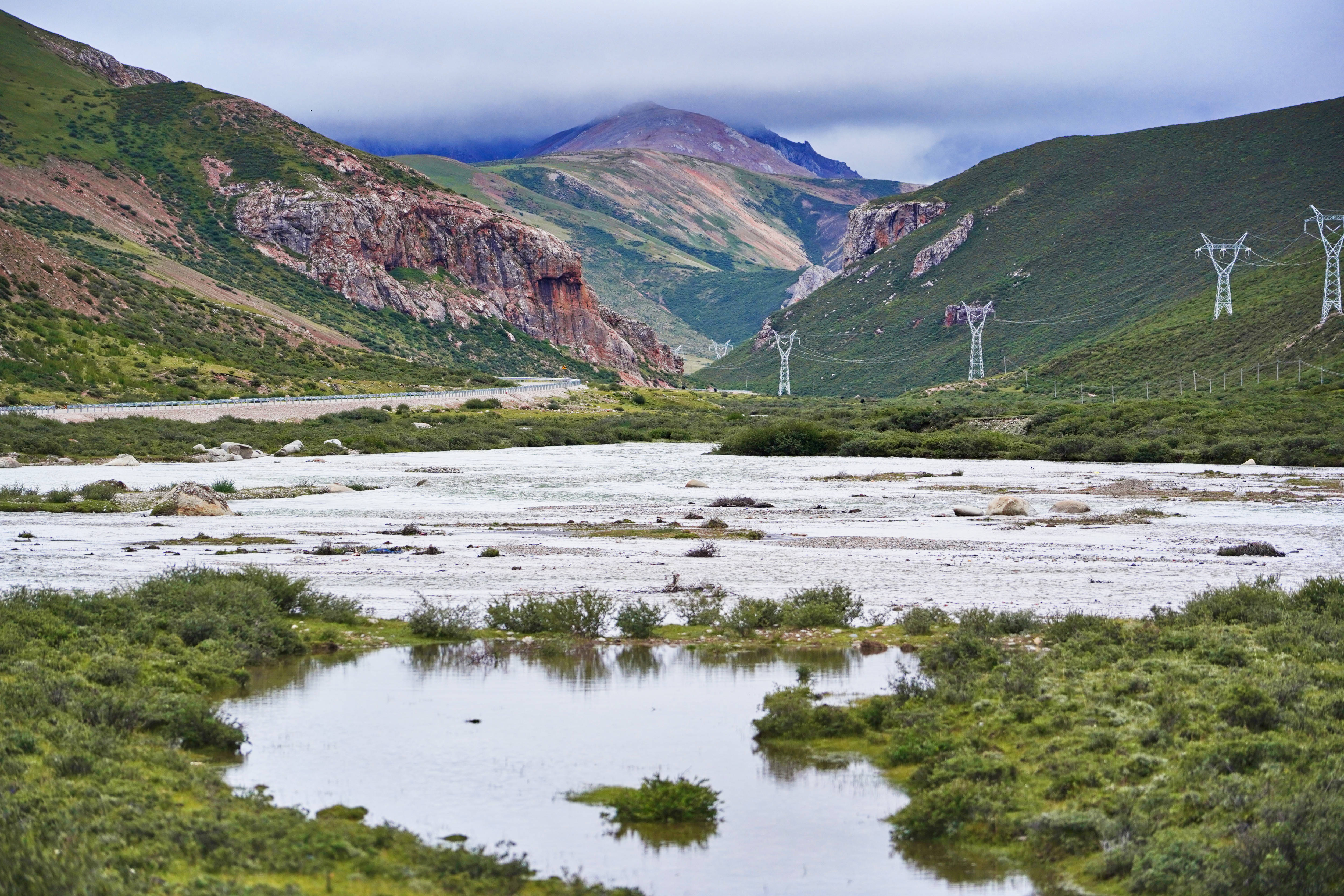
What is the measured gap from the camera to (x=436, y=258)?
158 meters

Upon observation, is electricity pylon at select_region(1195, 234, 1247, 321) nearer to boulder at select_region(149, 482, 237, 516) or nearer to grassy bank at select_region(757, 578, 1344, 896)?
boulder at select_region(149, 482, 237, 516)

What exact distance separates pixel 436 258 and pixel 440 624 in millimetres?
145288

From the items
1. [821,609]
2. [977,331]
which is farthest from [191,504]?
[977,331]

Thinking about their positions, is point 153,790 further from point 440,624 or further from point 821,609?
point 821,609

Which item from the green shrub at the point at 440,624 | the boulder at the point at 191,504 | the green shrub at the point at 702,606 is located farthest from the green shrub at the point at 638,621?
the boulder at the point at 191,504

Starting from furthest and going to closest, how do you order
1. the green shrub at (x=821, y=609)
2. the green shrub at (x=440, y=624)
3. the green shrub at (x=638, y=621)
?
the green shrub at (x=821, y=609)
the green shrub at (x=638, y=621)
the green shrub at (x=440, y=624)

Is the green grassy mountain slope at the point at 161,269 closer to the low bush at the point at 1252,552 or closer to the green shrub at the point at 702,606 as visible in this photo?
the green shrub at the point at 702,606

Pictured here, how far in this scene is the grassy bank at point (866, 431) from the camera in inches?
2152

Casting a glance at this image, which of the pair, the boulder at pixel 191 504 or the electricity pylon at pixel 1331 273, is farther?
the electricity pylon at pixel 1331 273

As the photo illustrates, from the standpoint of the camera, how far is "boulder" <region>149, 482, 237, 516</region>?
33.9 metres

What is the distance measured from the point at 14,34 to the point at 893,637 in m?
177

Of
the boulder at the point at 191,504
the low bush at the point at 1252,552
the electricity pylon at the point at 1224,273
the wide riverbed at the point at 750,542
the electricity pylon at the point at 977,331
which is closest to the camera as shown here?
the wide riverbed at the point at 750,542

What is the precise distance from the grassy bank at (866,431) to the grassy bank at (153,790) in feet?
124

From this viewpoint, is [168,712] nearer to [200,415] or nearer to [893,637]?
[893,637]
